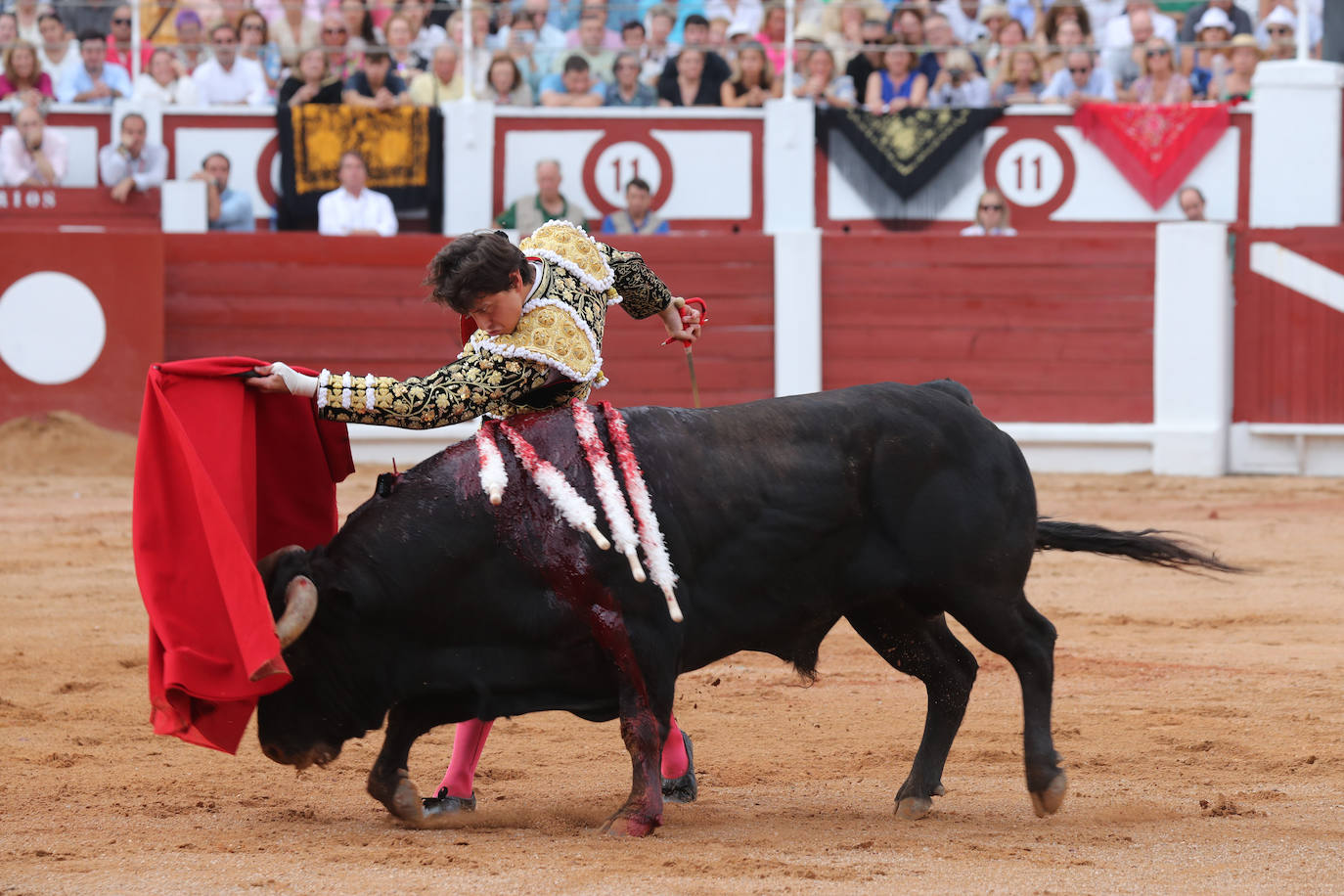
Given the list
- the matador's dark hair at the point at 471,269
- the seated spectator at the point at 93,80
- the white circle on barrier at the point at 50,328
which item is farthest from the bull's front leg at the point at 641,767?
the seated spectator at the point at 93,80

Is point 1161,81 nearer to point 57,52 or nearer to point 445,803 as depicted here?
point 57,52

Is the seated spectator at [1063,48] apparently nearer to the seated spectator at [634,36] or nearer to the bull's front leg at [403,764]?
the seated spectator at [634,36]


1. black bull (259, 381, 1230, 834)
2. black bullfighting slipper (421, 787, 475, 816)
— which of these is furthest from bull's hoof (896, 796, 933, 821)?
black bullfighting slipper (421, 787, 475, 816)

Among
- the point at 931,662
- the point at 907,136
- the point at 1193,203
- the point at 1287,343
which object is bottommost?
the point at 931,662

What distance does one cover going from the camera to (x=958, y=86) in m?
10.6

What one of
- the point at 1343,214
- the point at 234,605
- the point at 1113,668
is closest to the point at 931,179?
the point at 1343,214

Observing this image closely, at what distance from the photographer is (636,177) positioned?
10492 mm

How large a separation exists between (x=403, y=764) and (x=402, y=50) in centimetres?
783

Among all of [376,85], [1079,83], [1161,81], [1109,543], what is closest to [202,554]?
[1109,543]

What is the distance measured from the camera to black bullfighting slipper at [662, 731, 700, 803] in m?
3.62

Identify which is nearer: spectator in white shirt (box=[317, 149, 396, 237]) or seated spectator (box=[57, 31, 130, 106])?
spectator in white shirt (box=[317, 149, 396, 237])

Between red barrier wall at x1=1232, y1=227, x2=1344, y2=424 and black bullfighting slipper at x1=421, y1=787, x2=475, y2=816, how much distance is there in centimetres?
740

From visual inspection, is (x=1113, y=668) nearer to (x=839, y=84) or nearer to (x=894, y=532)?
(x=894, y=532)

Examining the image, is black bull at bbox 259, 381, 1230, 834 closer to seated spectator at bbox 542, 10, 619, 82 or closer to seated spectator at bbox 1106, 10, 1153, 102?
seated spectator at bbox 542, 10, 619, 82
